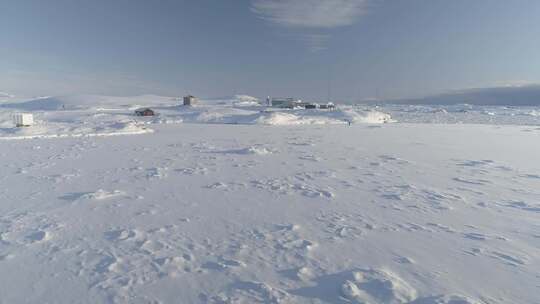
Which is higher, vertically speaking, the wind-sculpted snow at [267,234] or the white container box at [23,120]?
the white container box at [23,120]

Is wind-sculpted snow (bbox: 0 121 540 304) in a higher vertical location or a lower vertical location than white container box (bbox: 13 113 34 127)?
lower

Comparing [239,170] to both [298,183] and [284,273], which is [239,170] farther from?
[284,273]

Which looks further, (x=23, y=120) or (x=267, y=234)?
(x=23, y=120)

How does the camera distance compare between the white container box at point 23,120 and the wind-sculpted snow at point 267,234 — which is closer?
the wind-sculpted snow at point 267,234

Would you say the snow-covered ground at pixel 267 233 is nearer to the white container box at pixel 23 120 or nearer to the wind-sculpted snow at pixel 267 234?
the wind-sculpted snow at pixel 267 234

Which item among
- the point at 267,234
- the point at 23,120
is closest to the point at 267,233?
the point at 267,234

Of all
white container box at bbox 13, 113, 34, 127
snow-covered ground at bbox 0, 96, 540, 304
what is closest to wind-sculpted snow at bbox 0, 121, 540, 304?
snow-covered ground at bbox 0, 96, 540, 304

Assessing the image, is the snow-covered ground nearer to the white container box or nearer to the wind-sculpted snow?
the wind-sculpted snow

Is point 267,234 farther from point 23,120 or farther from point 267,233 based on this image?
point 23,120

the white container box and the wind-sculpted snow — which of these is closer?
the wind-sculpted snow

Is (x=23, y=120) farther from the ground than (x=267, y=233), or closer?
farther from the ground

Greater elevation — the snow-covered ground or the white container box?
the white container box

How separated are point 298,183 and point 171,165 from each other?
11.4 feet

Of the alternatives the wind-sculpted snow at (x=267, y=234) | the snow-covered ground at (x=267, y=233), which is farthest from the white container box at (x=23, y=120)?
the wind-sculpted snow at (x=267, y=234)
